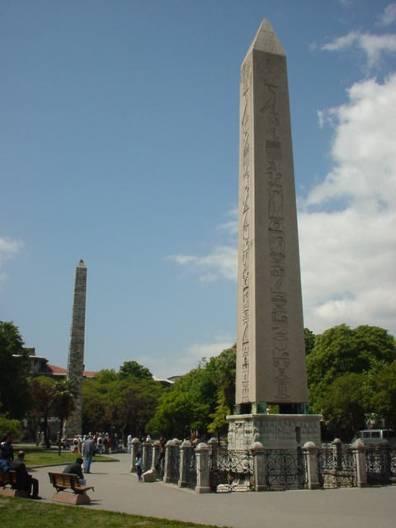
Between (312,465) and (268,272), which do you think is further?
(268,272)

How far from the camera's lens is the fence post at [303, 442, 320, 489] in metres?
15.7

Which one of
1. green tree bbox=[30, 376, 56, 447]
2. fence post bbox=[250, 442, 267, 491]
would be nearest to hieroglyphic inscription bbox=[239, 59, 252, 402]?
fence post bbox=[250, 442, 267, 491]

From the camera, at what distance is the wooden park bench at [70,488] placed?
498 inches

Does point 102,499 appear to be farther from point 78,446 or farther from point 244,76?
point 78,446

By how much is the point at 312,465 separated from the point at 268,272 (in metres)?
5.53

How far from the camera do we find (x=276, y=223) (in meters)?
18.1

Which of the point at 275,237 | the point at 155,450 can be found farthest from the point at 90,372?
the point at 275,237

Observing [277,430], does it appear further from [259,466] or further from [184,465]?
[184,465]

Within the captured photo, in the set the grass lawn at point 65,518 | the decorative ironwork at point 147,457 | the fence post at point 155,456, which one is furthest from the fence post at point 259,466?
the decorative ironwork at point 147,457

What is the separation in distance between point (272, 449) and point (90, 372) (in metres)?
90.3

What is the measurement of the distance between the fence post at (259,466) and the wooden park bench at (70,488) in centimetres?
453

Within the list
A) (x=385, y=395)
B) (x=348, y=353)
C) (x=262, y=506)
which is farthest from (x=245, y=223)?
(x=348, y=353)

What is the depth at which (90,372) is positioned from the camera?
103000 millimetres

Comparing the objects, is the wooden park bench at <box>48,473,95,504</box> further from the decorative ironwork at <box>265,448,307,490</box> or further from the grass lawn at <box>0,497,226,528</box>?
the decorative ironwork at <box>265,448,307,490</box>
